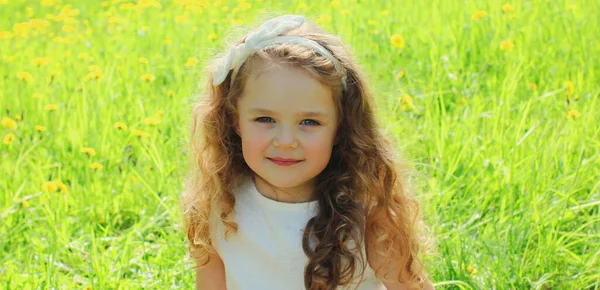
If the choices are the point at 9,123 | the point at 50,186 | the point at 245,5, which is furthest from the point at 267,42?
the point at 245,5

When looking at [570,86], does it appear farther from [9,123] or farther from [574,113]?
[9,123]

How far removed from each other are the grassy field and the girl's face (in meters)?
0.25

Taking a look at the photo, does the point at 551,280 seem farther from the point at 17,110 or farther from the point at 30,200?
the point at 17,110

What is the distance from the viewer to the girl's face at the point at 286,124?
1.70m

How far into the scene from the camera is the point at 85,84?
345 centimetres

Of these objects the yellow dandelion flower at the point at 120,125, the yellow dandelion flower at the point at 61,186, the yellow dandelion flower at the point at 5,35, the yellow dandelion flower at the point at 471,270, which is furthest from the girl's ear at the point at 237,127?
the yellow dandelion flower at the point at 5,35

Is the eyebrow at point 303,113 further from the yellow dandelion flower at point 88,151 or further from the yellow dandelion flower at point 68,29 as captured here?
the yellow dandelion flower at point 68,29

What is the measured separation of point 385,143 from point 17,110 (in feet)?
6.41

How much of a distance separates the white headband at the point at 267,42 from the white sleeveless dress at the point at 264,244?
28 cm

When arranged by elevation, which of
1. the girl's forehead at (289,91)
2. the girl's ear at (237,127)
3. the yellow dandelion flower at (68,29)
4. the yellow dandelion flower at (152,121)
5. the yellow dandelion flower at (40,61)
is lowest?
the yellow dandelion flower at (68,29)

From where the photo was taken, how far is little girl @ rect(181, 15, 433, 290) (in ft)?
5.67

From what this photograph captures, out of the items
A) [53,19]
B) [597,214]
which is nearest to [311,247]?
[597,214]

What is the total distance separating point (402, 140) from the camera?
9.12 ft

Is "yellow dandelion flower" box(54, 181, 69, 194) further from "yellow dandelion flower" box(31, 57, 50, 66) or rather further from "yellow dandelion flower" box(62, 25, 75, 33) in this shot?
"yellow dandelion flower" box(62, 25, 75, 33)
